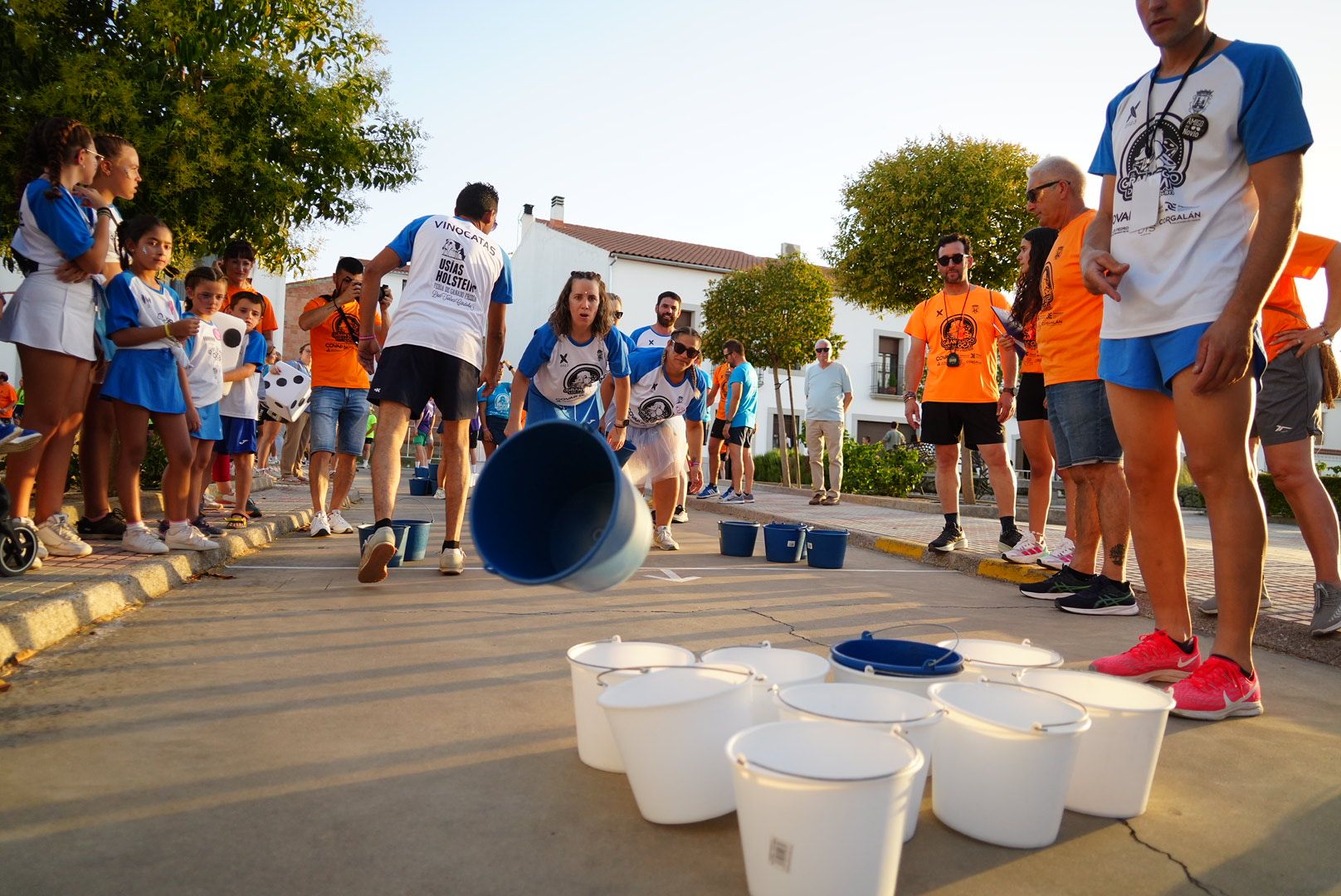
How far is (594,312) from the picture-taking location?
5.47 metres

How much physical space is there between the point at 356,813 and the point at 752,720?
91 centimetres

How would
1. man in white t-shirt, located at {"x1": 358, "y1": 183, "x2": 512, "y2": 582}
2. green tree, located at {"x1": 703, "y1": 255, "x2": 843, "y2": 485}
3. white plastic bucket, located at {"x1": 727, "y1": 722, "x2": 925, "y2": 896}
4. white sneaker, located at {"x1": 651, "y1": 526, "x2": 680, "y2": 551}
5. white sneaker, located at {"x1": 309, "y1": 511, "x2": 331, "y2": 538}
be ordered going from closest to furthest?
white plastic bucket, located at {"x1": 727, "y1": 722, "x2": 925, "y2": 896} → man in white t-shirt, located at {"x1": 358, "y1": 183, "x2": 512, "y2": 582} → white sneaker, located at {"x1": 309, "y1": 511, "x2": 331, "y2": 538} → white sneaker, located at {"x1": 651, "y1": 526, "x2": 680, "y2": 551} → green tree, located at {"x1": 703, "y1": 255, "x2": 843, "y2": 485}

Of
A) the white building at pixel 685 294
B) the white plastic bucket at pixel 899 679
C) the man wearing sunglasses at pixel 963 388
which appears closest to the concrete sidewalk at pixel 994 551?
the man wearing sunglasses at pixel 963 388

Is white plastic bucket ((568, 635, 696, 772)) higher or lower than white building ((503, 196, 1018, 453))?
lower

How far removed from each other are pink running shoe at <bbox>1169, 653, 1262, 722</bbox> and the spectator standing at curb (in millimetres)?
9252

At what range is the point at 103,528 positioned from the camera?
17.1 ft

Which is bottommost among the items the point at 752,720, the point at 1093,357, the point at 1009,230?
the point at 752,720

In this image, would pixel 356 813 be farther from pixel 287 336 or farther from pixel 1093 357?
pixel 287 336

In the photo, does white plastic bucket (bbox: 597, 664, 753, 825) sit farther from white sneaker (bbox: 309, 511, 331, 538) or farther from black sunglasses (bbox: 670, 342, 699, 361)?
white sneaker (bbox: 309, 511, 331, 538)

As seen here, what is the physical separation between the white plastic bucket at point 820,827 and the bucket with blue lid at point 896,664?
0.56m

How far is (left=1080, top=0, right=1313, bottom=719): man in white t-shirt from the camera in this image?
8.68 feet

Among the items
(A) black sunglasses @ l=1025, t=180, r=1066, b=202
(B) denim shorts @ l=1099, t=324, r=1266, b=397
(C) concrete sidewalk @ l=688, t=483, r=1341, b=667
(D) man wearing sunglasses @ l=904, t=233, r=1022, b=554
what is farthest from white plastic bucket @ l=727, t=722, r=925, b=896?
(D) man wearing sunglasses @ l=904, t=233, r=1022, b=554

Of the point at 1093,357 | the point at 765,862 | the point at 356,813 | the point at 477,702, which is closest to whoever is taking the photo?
the point at 765,862

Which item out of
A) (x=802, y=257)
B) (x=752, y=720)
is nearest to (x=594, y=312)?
(x=752, y=720)
